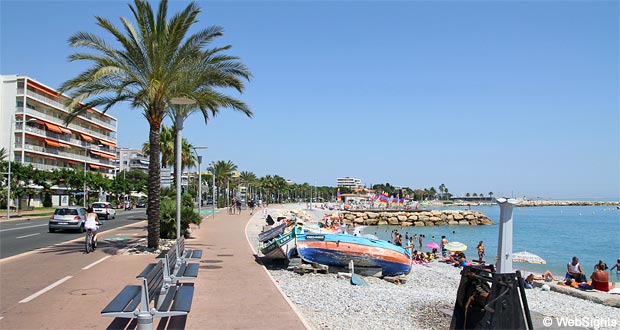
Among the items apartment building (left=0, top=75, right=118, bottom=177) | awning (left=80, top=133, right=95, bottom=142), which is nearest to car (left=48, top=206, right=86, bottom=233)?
apartment building (left=0, top=75, right=118, bottom=177)

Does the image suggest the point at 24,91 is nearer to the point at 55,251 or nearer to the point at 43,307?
the point at 55,251

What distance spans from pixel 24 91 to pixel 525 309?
238ft

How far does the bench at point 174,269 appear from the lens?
27.0ft

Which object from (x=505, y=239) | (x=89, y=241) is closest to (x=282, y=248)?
(x=89, y=241)

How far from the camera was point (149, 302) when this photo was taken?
6176 millimetres

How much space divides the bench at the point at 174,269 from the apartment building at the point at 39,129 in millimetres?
56015

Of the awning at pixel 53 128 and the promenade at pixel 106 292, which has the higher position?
the awning at pixel 53 128

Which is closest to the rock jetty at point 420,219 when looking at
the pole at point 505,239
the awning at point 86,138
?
the awning at point 86,138

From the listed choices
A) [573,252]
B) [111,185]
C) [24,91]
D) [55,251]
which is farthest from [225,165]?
[55,251]

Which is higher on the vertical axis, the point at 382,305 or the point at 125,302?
the point at 125,302

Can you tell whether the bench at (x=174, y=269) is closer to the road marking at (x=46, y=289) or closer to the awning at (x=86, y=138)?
the road marking at (x=46, y=289)

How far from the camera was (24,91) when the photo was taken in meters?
64.9

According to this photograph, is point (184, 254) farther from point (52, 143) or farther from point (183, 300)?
point (52, 143)

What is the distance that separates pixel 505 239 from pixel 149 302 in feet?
14.6
